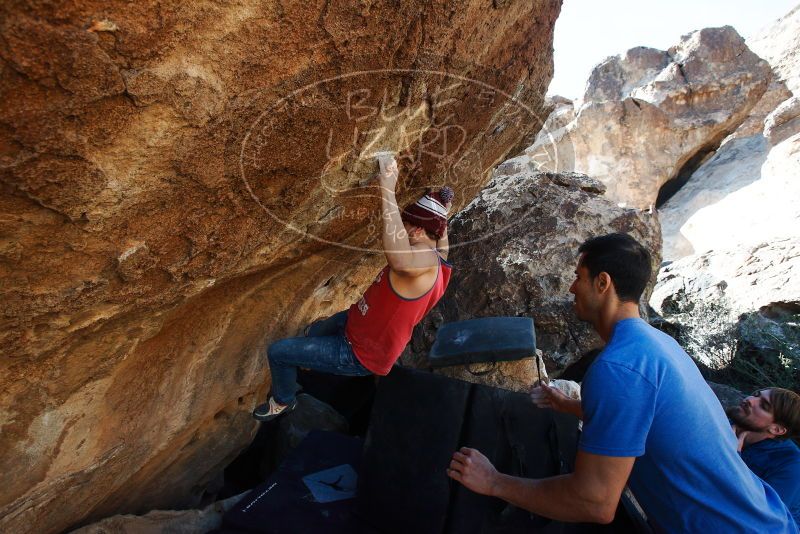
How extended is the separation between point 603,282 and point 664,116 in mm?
15053

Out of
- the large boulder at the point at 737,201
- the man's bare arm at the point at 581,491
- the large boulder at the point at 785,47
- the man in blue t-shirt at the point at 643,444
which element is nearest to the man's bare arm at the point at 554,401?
the man in blue t-shirt at the point at 643,444

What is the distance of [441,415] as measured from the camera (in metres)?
2.30

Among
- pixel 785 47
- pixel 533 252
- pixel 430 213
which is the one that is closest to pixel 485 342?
pixel 430 213

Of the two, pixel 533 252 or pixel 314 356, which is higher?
pixel 533 252

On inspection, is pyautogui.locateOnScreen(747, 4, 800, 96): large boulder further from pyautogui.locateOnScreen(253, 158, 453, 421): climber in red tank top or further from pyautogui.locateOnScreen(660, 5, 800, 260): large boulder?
pyautogui.locateOnScreen(253, 158, 453, 421): climber in red tank top

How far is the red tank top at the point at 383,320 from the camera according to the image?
2117 millimetres

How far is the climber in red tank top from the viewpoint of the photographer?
197 cm

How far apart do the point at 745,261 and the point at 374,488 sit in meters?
6.91

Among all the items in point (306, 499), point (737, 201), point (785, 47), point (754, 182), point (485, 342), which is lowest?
point (306, 499)

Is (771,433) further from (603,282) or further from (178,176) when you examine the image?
(178,176)

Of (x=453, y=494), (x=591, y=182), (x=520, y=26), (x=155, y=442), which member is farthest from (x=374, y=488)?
(x=591, y=182)

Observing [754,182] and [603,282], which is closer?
[603,282]

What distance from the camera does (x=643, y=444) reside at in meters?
1.39

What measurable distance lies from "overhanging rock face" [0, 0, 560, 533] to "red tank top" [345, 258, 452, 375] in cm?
41
